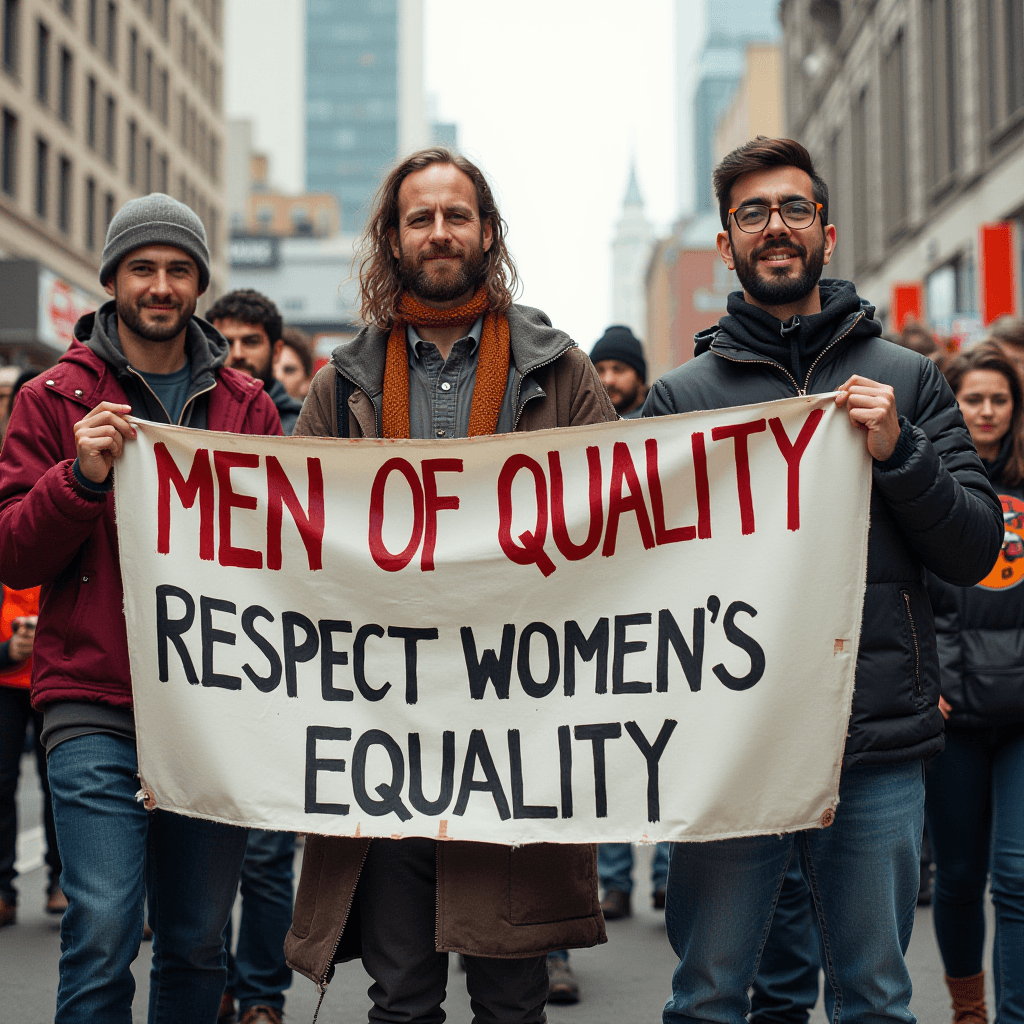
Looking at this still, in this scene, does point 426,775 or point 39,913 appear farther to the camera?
point 39,913

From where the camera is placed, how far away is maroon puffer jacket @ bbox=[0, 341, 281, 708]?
120 inches

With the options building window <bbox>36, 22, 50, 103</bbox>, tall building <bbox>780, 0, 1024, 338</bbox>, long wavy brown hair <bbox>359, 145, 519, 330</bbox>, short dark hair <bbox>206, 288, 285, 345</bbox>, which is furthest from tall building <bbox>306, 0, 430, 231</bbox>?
long wavy brown hair <bbox>359, 145, 519, 330</bbox>

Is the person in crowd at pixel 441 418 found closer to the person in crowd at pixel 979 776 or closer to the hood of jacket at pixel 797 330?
the hood of jacket at pixel 797 330

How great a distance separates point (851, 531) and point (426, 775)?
42.0 inches

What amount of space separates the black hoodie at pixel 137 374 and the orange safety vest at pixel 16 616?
2.10 meters

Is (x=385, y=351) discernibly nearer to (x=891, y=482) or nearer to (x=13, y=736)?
(x=891, y=482)

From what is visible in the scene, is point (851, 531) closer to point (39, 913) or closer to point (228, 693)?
point (228, 693)

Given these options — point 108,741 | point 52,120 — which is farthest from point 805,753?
point 52,120

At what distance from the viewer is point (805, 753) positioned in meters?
2.85

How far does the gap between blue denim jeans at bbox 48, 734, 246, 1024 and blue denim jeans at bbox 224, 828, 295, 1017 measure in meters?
0.89

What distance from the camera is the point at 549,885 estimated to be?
116 inches

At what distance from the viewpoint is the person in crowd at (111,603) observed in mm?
2965

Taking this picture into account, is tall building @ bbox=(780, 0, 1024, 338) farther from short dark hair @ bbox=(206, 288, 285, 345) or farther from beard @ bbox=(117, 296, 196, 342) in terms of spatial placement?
beard @ bbox=(117, 296, 196, 342)

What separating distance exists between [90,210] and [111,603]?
34810 mm
